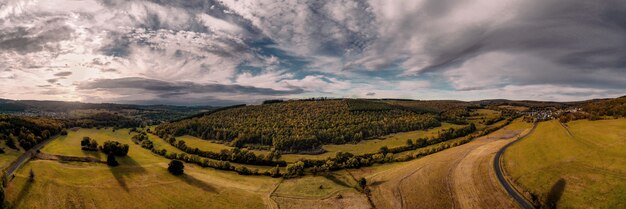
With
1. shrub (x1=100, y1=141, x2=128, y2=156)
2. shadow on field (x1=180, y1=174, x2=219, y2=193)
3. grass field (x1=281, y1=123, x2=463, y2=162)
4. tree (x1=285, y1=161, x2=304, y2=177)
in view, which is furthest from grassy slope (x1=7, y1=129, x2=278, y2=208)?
grass field (x1=281, y1=123, x2=463, y2=162)

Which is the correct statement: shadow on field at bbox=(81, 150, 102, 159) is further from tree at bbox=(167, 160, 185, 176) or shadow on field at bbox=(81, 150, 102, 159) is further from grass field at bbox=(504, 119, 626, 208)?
grass field at bbox=(504, 119, 626, 208)

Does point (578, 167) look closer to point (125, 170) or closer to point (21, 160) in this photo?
point (125, 170)

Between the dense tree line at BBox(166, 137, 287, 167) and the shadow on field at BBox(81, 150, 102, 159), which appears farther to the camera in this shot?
the dense tree line at BBox(166, 137, 287, 167)

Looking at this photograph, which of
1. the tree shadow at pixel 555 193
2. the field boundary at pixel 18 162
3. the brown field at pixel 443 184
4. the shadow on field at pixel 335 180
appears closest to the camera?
the tree shadow at pixel 555 193

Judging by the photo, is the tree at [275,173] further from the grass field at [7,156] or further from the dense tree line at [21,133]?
the dense tree line at [21,133]

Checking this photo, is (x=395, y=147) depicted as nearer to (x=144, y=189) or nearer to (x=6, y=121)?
(x=144, y=189)

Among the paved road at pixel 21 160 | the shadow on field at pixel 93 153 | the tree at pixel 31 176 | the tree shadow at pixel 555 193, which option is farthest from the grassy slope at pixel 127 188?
the tree shadow at pixel 555 193

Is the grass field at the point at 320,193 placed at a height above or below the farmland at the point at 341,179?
below

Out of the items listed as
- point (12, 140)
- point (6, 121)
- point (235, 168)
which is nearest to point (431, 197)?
point (235, 168)
